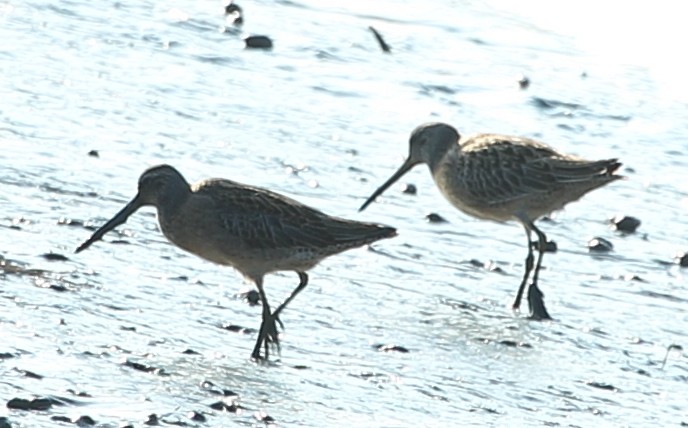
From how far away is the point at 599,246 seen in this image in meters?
9.69

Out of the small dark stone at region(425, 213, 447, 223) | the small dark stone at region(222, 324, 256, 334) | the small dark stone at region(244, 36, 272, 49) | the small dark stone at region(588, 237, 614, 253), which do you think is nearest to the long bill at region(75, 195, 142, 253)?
the small dark stone at region(222, 324, 256, 334)

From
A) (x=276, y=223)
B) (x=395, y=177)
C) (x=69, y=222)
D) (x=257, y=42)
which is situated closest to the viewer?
(x=276, y=223)

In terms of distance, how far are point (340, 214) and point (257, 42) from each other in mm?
4309

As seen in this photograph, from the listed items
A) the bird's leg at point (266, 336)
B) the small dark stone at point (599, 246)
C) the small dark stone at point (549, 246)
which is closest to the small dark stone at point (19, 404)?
the bird's leg at point (266, 336)

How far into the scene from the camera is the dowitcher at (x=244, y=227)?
7.73 metres

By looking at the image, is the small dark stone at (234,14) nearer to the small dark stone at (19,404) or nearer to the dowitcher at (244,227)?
the dowitcher at (244,227)

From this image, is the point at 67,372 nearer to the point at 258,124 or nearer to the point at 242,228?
the point at 242,228

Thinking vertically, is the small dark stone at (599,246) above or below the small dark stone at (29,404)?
above

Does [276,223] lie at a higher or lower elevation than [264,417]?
higher

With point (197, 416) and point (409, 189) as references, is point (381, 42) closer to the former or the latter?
point (409, 189)

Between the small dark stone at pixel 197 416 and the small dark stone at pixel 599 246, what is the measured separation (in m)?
4.10

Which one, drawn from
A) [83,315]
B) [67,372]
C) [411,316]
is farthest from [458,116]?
[67,372]

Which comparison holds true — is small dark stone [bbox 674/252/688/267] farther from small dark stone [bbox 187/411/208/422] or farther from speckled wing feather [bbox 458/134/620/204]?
small dark stone [bbox 187/411/208/422]

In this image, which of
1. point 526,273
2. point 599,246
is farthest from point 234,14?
point 526,273
